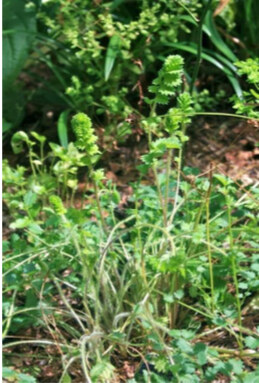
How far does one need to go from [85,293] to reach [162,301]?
0.27 m

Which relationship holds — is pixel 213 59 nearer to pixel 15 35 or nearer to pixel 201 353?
pixel 15 35

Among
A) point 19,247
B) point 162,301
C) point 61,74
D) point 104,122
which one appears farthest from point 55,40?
point 162,301

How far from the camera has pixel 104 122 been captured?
305cm

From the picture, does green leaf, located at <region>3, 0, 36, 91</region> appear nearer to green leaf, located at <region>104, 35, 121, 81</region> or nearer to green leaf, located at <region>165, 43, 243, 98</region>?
green leaf, located at <region>104, 35, 121, 81</region>

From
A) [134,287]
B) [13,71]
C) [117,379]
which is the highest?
[13,71]

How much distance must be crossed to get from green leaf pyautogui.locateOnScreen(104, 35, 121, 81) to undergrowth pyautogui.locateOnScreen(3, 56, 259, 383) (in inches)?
20.8

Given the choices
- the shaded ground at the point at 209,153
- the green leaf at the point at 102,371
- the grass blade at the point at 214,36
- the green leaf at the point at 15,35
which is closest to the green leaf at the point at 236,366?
the green leaf at the point at 102,371

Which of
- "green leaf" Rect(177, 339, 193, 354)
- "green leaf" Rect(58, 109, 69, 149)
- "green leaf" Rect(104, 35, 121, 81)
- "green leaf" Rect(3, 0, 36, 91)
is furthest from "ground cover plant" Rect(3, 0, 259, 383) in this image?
"green leaf" Rect(3, 0, 36, 91)

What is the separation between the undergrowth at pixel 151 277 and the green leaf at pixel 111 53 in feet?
1.73

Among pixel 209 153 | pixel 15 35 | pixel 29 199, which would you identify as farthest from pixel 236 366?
pixel 15 35

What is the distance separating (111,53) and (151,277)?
104 cm

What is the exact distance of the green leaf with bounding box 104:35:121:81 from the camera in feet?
9.12

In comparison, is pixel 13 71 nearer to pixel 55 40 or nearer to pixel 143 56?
pixel 55 40

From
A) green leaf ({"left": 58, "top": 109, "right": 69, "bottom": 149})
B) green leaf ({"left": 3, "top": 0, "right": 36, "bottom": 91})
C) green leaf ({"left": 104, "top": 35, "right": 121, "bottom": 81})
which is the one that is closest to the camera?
green leaf ({"left": 104, "top": 35, "right": 121, "bottom": 81})
